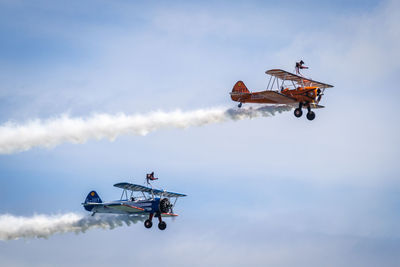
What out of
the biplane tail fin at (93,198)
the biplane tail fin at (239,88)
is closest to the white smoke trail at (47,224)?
the biplane tail fin at (93,198)

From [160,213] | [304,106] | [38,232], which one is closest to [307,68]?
[304,106]

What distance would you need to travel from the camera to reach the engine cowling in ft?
361

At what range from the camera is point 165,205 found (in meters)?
110

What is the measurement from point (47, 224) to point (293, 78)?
20617 mm

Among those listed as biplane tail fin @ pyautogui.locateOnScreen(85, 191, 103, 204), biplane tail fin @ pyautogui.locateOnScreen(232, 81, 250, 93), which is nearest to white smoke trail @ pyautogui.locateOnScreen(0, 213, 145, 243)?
biplane tail fin @ pyautogui.locateOnScreen(85, 191, 103, 204)

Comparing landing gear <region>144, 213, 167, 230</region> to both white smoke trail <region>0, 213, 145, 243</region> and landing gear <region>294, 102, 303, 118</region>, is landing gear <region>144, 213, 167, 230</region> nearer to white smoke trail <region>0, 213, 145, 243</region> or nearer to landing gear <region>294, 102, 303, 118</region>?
white smoke trail <region>0, 213, 145, 243</region>

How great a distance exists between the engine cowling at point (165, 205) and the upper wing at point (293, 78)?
11301 millimetres

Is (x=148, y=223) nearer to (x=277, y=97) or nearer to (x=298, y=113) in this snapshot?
(x=277, y=97)

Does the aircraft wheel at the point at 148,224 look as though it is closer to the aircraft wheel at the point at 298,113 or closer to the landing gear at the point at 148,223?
the landing gear at the point at 148,223

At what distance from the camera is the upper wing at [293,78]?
4301 inches

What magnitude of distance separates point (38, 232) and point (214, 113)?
1521 cm

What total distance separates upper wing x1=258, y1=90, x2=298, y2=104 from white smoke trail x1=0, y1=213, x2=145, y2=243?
13742 mm

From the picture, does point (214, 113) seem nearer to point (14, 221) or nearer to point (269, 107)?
point (269, 107)

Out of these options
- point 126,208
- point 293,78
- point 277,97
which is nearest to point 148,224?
point 126,208
